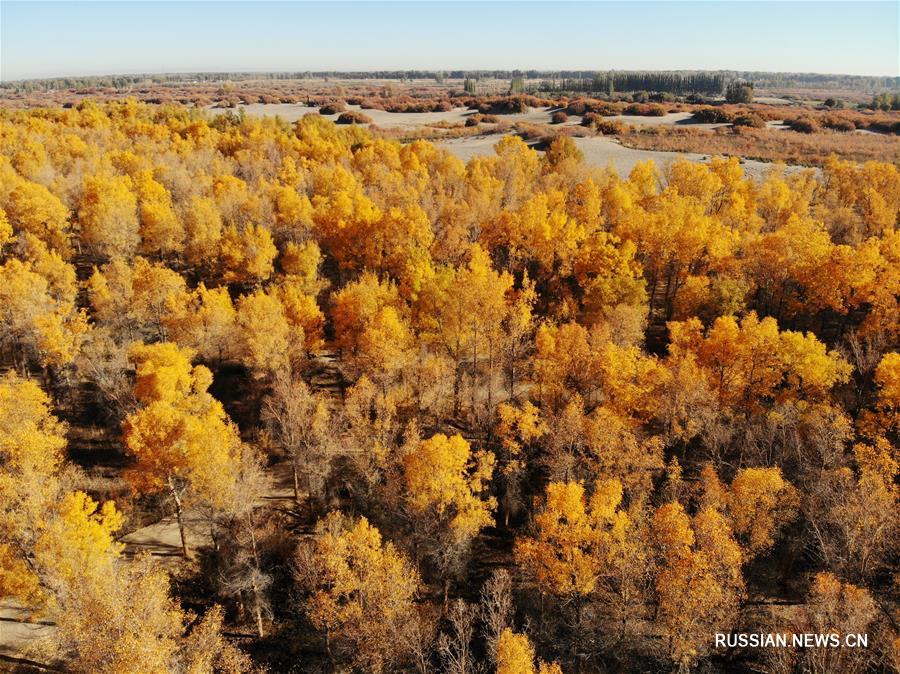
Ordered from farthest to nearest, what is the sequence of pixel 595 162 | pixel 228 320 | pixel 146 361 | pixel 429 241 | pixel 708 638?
pixel 595 162
pixel 429 241
pixel 228 320
pixel 146 361
pixel 708 638

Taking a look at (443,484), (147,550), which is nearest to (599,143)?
(443,484)

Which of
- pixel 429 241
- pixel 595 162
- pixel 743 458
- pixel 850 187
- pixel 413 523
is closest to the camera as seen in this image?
pixel 413 523

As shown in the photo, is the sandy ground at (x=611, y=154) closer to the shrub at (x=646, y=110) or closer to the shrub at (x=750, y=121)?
the shrub at (x=750, y=121)

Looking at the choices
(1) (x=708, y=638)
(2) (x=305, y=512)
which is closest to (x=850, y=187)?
(1) (x=708, y=638)

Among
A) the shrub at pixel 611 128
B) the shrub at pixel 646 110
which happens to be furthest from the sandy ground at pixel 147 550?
Answer: the shrub at pixel 646 110

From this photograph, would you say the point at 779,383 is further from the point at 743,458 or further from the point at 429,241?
the point at 429,241

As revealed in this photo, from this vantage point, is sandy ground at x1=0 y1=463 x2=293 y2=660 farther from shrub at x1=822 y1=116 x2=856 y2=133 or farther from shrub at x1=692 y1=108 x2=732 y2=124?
shrub at x1=822 y1=116 x2=856 y2=133
